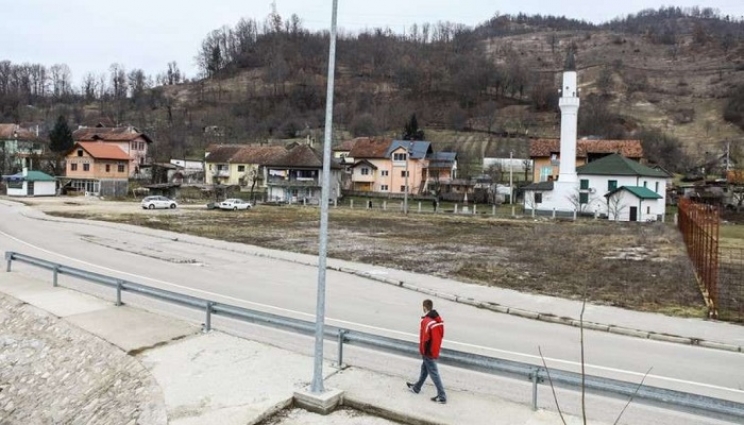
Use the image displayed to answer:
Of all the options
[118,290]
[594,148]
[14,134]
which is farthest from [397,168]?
[118,290]

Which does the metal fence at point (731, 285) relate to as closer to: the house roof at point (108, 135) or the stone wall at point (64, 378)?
the stone wall at point (64, 378)

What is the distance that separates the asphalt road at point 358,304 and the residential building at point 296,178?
41221 millimetres

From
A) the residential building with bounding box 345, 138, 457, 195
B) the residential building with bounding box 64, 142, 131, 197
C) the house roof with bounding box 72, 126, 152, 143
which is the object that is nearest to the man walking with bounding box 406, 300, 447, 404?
the residential building with bounding box 345, 138, 457, 195

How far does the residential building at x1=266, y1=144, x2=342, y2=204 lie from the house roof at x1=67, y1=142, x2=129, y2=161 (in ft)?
76.6

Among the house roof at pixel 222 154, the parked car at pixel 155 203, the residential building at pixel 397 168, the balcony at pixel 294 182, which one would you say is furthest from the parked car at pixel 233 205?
the house roof at pixel 222 154

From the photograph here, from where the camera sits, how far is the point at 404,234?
1489 inches

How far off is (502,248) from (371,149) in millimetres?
55051

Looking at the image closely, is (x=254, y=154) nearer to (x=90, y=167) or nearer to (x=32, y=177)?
(x=90, y=167)

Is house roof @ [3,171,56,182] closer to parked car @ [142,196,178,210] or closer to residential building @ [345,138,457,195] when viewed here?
parked car @ [142,196,178,210]

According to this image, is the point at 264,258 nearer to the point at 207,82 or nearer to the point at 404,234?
the point at 404,234

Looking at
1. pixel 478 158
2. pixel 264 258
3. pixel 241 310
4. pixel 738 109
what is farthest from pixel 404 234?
pixel 738 109

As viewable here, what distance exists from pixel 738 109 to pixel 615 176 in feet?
302

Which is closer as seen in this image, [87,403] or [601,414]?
[601,414]

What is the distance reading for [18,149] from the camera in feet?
307
